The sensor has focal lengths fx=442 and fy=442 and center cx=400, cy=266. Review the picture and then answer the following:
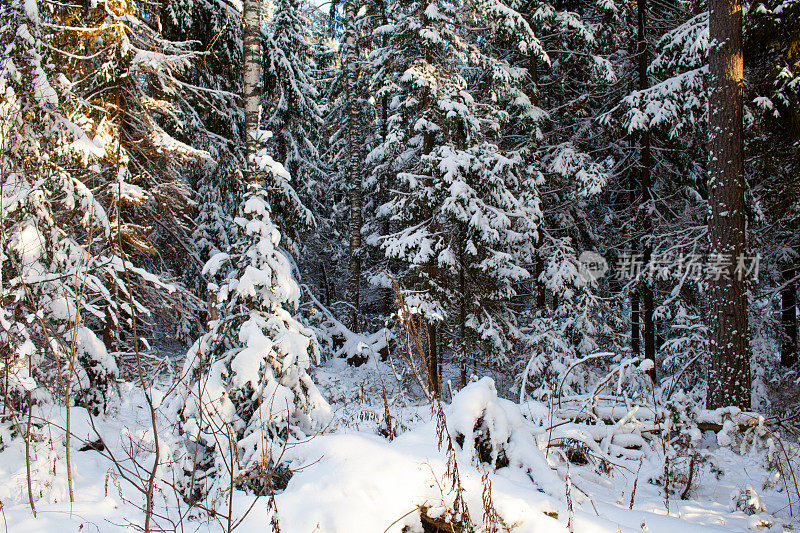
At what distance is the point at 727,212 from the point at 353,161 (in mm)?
11715

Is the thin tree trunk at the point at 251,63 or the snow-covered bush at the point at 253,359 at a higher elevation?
the thin tree trunk at the point at 251,63

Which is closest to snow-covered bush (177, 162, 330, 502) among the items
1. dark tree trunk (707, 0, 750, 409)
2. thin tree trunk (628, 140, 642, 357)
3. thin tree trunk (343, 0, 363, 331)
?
dark tree trunk (707, 0, 750, 409)

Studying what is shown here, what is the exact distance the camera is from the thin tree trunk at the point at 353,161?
15.5 meters

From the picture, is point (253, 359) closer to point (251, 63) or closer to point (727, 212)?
point (251, 63)

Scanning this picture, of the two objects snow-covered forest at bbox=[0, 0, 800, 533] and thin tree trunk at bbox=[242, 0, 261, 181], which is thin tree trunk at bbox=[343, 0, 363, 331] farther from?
thin tree trunk at bbox=[242, 0, 261, 181]

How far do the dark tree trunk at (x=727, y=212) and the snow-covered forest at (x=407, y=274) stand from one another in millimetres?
37

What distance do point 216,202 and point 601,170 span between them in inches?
385

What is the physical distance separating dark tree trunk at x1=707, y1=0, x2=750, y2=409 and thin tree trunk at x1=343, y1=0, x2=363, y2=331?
423 inches

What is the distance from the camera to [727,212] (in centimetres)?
647

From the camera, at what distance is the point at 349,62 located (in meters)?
15.6

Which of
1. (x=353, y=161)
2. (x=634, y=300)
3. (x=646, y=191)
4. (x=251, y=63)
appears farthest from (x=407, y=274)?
(x=353, y=161)

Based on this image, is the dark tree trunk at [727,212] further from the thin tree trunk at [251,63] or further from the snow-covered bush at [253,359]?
the thin tree trunk at [251,63]

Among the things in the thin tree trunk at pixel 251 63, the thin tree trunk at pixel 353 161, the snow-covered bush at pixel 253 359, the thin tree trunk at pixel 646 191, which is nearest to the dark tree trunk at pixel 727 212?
the thin tree trunk at pixel 646 191

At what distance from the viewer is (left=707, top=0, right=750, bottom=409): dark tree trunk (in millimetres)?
6344
